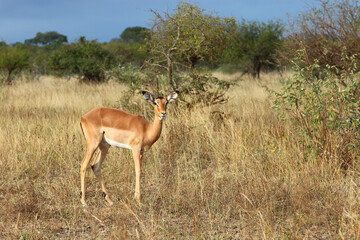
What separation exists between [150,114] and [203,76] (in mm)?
1295

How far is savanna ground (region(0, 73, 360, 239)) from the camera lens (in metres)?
3.73

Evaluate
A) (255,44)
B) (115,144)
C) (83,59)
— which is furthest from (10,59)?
(115,144)

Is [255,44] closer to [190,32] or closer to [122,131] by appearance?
[190,32]

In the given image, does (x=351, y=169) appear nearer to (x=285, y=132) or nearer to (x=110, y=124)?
(x=285, y=132)

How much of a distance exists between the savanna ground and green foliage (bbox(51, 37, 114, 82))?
10.9 metres

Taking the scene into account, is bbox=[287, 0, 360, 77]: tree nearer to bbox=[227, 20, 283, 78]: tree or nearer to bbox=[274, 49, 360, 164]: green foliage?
bbox=[274, 49, 360, 164]: green foliage

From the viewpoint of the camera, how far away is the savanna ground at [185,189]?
3727mm

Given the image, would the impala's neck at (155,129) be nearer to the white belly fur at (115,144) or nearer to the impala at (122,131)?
the impala at (122,131)

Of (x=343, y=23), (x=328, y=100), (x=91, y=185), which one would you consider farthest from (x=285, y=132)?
(x=343, y=23)

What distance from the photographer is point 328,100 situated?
202 inches

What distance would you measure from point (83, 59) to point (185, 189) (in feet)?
47.6

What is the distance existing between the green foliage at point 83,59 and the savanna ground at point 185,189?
10905 mm

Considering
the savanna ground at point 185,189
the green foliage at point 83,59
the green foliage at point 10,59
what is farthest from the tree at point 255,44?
the savanna ground at point 185,189

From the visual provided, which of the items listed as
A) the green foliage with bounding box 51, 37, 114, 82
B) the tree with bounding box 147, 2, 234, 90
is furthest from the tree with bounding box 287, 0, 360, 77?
the green foliage with bounding box 51, 37, 114, 82
